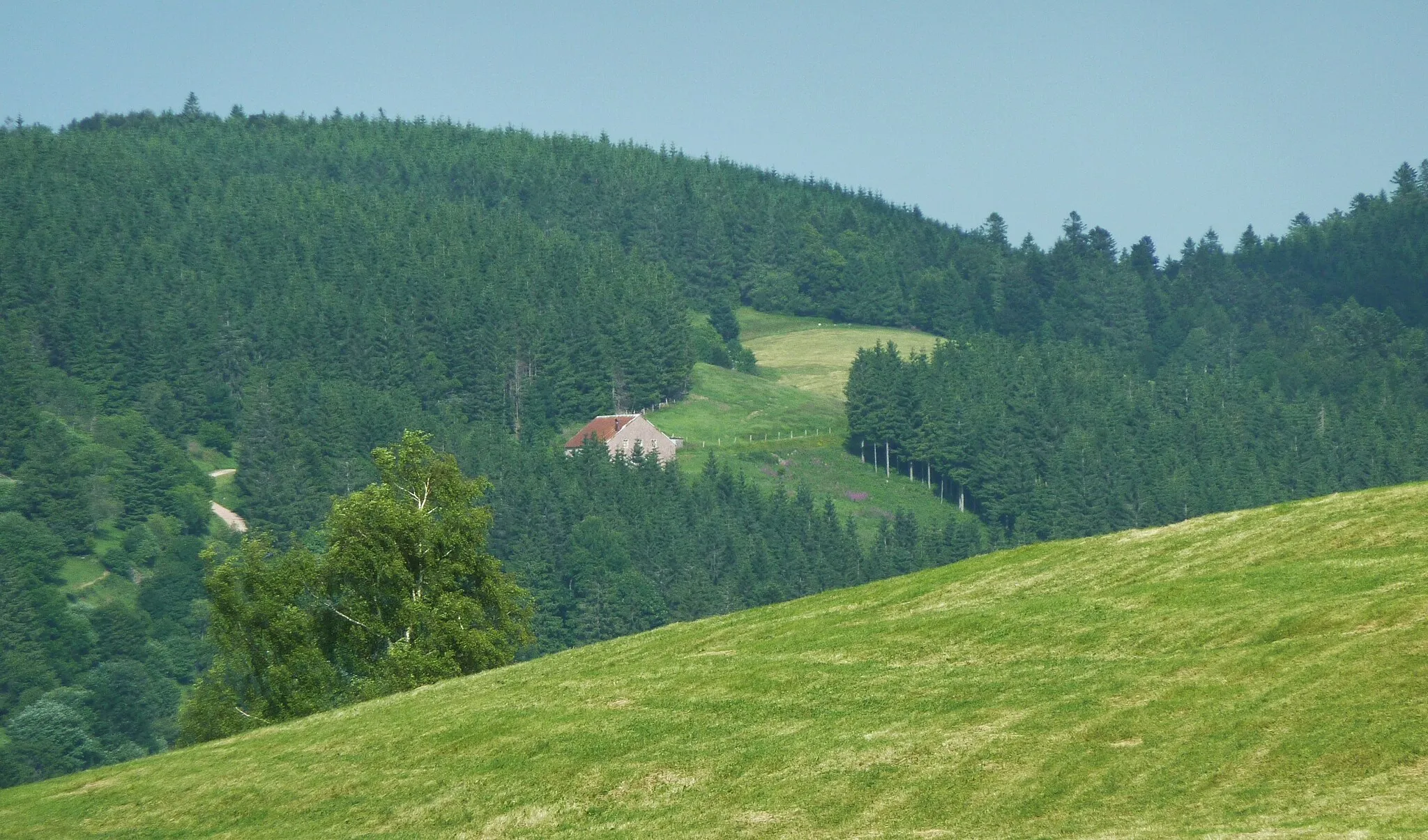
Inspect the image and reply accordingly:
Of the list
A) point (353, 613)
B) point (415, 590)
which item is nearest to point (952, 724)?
point (415, 590)

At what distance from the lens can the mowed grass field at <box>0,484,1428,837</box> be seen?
3466 cm

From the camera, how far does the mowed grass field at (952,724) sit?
3466 centimetres

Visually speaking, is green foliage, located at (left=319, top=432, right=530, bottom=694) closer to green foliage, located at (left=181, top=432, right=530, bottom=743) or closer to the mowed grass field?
green foliage, located at (left=181, top=432, right=530, bottom=743)

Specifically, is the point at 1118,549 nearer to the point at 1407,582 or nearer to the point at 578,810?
the point at 1407,582

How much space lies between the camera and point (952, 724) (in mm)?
40750

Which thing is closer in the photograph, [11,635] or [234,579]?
[234,579]

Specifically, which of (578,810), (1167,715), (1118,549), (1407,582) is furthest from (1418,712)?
(1118,549)

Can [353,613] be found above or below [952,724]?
below

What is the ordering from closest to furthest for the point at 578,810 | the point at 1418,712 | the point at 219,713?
the point at 1418,712
the point at 578,810
the point at 219,713

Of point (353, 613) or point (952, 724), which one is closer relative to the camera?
point (952, 724)

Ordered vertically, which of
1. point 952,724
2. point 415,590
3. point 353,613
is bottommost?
point 353,613

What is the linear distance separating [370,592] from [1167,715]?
A: 45.6m

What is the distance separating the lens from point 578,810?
41406 mm

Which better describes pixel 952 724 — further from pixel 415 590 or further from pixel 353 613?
pixel 353 613
